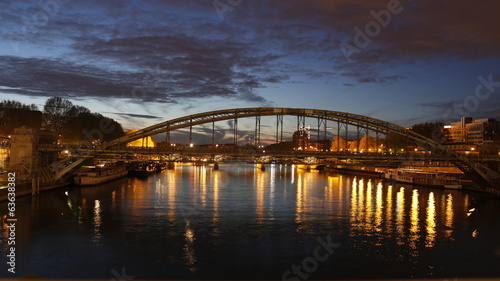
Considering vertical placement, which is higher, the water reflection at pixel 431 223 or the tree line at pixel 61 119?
the tree line at pixel 61 119

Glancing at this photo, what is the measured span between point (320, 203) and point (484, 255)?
68.7 ft

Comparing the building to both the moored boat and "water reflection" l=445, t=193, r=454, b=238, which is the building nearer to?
"water reflection" l=445, t=193, r=454, b=238

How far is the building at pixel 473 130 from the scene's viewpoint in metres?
129

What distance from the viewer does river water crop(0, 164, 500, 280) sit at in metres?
21.0

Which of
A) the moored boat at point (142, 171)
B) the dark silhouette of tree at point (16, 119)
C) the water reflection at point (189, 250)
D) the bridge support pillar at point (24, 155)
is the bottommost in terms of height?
the water reflection at point (189, 250)

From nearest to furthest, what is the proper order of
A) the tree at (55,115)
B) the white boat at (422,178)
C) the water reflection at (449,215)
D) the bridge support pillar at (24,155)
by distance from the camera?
the water reflection at (449,215) < the bridge support pillar at (24,155) < the white boat at (422,178) < the tree at (55,115)

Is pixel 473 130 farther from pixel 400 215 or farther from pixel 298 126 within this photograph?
pixel 400 215

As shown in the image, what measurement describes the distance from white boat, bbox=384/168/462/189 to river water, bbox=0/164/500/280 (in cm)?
1631

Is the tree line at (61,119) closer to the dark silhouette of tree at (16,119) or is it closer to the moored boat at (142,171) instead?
the dark silhouette of tree at (16,119)

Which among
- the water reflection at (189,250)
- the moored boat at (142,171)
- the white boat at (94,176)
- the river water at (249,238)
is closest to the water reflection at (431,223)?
the river water at (249,238)

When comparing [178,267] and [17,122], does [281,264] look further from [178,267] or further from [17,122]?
[17,122]

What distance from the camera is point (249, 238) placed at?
89.4 ft

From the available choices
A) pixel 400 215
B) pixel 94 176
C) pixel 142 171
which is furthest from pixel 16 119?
pixel 400 215

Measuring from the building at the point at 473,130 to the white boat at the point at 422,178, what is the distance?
169 feet
